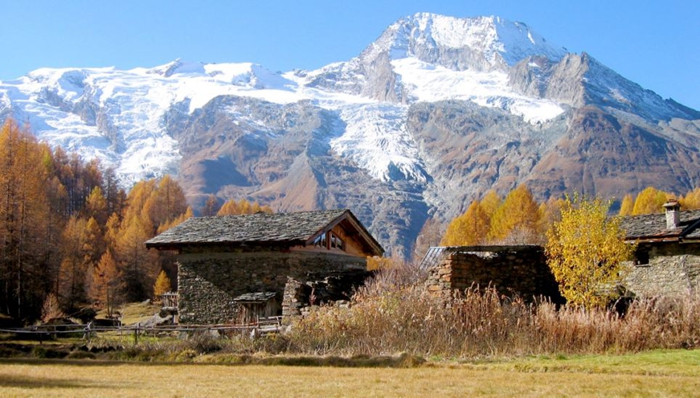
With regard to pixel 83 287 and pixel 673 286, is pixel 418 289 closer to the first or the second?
pixel 673 286

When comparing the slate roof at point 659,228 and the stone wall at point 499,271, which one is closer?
the stone wall at point 499,271

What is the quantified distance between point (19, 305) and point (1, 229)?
17.0ft

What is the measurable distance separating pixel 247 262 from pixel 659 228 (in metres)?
18.8

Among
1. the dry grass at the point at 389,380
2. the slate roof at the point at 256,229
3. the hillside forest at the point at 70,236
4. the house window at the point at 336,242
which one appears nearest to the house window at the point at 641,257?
the slate roof at the point at 256,229

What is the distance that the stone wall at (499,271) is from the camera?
771 inches

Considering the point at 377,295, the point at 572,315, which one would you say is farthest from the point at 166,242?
the point at 572,315

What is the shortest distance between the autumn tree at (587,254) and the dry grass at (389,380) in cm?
675

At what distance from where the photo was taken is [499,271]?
20.5 m

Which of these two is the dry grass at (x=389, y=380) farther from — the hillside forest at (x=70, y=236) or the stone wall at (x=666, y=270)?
the hillside forest at (x=70, y=236)

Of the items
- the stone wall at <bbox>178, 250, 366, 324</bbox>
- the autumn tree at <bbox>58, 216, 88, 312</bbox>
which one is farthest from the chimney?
the autumn tree at <bbox>58, 216, 88, 312</bbox>

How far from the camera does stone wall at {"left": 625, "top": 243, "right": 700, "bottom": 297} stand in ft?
102

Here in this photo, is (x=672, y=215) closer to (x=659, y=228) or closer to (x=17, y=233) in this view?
(x=659, y=228)

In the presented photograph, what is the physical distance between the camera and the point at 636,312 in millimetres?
16641

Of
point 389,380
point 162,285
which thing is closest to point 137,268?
point 162,285
